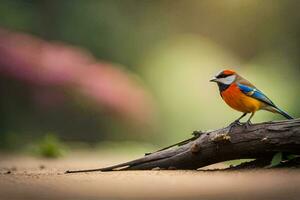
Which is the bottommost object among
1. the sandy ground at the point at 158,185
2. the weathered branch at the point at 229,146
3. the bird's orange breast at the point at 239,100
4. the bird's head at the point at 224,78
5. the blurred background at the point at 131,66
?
the sandy ground at the point at 158,185

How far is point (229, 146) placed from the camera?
249 centimetres

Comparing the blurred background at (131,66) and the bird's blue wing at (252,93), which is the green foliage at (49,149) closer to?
the blurred background at (131,66)

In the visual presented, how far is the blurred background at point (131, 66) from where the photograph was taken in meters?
4.54

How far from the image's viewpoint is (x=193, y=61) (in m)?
4.74

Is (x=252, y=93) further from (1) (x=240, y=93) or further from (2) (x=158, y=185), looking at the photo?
(2) (x=158, y=185)

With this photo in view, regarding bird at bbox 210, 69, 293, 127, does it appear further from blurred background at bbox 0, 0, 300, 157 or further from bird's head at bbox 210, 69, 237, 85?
blurred background at bbox 0, 0, 300, 157

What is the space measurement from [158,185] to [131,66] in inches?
109

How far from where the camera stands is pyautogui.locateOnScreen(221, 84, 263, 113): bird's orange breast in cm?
256

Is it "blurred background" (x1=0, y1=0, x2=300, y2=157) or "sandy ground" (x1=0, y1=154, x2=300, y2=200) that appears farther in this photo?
"blurred background" (x1=0, y1=0, x2=300, y2=157)

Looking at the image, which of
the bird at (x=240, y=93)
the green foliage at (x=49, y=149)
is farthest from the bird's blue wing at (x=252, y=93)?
the green foliage at (x=49, y=149)

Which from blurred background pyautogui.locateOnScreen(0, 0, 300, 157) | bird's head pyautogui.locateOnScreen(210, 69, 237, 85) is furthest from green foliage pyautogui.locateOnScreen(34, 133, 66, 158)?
bird's head pyautogui.locateOnScreen(210, 69, 237, 85)

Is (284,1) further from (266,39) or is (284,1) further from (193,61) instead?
(193,61)

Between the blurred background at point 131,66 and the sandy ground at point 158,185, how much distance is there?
1.90m

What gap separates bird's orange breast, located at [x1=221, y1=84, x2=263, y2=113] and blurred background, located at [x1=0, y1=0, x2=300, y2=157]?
71.9 inches
